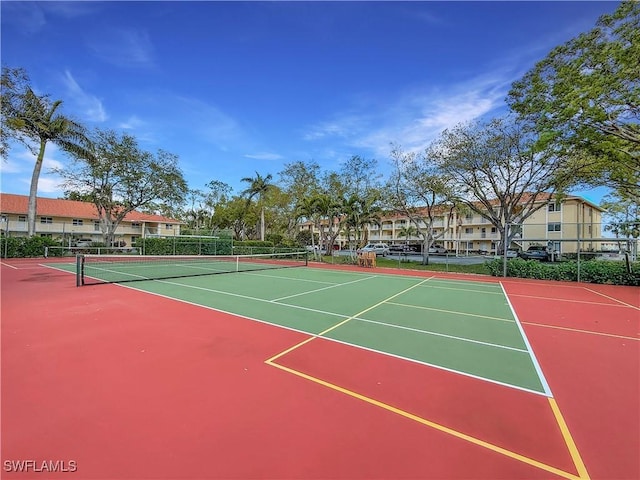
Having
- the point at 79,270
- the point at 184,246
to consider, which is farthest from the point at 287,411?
the point at 184,246

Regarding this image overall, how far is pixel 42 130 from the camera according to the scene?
27.2 meters

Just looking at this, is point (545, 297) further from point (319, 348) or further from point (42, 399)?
point (42, 399)

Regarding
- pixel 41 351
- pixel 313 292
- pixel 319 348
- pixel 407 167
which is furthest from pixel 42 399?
pixel 407 167

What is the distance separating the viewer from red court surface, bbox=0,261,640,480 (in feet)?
9.30

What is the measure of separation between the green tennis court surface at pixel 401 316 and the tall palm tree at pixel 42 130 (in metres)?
24.1

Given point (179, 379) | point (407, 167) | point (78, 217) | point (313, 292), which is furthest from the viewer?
point (78, 217)

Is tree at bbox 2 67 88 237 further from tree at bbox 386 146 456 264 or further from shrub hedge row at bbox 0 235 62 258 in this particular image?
tree at bbox 386 146 456 264

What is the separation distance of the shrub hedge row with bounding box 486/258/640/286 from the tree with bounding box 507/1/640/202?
16.7 ft

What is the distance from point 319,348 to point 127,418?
123 inches

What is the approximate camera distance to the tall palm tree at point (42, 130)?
1036 inches

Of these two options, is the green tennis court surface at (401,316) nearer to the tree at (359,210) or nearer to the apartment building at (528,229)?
the apartment building at (528,229)

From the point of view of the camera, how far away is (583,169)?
19109mm

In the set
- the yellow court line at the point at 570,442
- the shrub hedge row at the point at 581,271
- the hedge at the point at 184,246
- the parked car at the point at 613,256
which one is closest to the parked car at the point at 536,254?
the parked car at the point at 613,256

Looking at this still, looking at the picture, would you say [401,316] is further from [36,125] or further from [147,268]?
[36,125]
